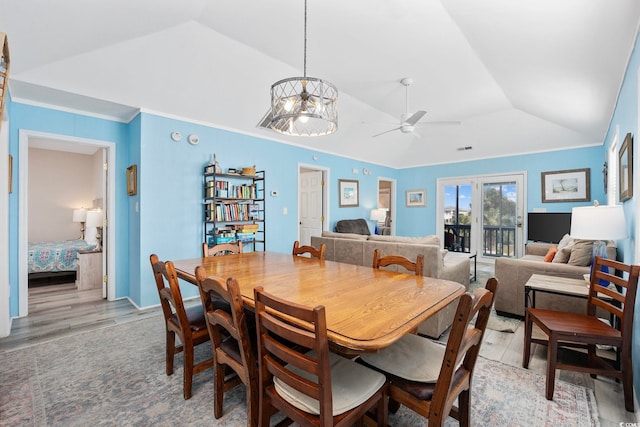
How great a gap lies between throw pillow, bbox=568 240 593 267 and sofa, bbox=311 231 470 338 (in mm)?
1022

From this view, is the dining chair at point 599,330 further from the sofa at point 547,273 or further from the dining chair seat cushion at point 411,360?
the dining chair seat cushion at point 411,360

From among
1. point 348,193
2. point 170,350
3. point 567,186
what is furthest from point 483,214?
point 170,350

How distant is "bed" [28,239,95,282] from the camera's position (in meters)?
4.37

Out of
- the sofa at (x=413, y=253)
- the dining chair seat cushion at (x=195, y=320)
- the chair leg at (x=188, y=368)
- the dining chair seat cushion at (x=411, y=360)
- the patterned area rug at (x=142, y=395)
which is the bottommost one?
the patterned area rug at (x=142, y=395)

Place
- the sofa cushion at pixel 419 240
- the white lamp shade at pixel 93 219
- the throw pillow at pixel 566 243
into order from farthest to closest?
the white lamp shade at pixel 93 219, the throw pillow at pixel 566 243, the sofa cushion at pixel 419 240

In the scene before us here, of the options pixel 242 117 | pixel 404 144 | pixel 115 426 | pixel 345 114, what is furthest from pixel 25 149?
pixel 404 144

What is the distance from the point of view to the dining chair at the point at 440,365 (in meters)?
1.09

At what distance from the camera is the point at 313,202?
20.4 ft

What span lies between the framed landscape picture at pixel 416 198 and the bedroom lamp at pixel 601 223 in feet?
16.7

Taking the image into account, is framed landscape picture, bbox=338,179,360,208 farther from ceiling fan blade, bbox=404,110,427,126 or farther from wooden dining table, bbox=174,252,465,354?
wooden dining table, bbox=174,252,465,354

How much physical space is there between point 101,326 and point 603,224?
4.50 metres

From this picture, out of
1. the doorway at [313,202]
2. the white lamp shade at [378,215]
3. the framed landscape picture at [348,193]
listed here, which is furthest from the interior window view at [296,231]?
the white lamp shade at [378,215]

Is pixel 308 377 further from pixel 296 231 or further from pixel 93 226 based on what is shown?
pixel 93 226

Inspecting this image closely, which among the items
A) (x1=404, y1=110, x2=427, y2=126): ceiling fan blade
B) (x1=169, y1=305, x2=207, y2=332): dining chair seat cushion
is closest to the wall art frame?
(x1=404, y1=110, x2=427, y2=126): ceiling fan blade
